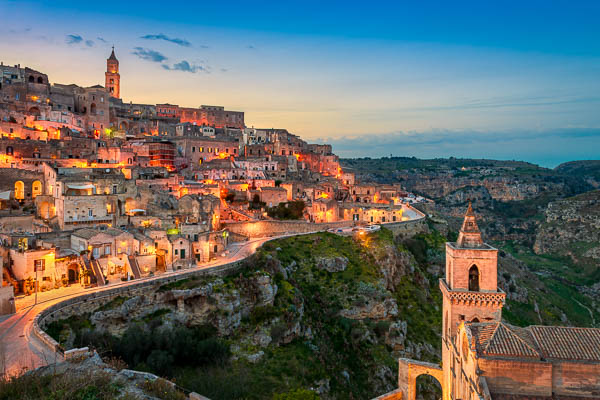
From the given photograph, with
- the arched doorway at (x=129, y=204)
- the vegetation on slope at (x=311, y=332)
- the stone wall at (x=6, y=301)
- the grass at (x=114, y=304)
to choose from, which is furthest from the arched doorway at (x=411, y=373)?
the arched doorway at (x=129, y=204)

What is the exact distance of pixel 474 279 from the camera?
862 inches

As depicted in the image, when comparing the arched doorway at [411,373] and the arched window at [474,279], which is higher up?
the arched window at [474,279]

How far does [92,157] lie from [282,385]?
135ft

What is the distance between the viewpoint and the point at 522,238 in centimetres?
10800

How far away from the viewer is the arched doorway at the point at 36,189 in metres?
42.1

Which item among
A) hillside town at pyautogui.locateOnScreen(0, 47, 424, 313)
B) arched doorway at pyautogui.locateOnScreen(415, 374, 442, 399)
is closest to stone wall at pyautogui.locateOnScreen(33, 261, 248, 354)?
hillside town at pyautogui.locateOnScreen(0, 47, 424, 313)

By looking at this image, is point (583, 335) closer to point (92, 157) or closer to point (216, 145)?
→ point (92, 157)

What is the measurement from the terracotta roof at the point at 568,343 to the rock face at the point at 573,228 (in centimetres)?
8046

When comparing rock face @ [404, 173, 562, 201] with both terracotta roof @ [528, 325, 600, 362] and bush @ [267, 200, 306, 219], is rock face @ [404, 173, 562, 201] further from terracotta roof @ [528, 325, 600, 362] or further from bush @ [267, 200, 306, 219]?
terracotta roof @ [528, 325, 600, 362]

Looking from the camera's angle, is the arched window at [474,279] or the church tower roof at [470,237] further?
the church tower roof at [470,237]

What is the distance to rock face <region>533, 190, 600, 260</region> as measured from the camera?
3438 inches

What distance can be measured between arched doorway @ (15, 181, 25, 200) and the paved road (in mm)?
18241

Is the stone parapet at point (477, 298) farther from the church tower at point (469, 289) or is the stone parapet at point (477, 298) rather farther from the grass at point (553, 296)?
the grass at point (553, 296)

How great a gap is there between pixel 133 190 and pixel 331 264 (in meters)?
22.8
